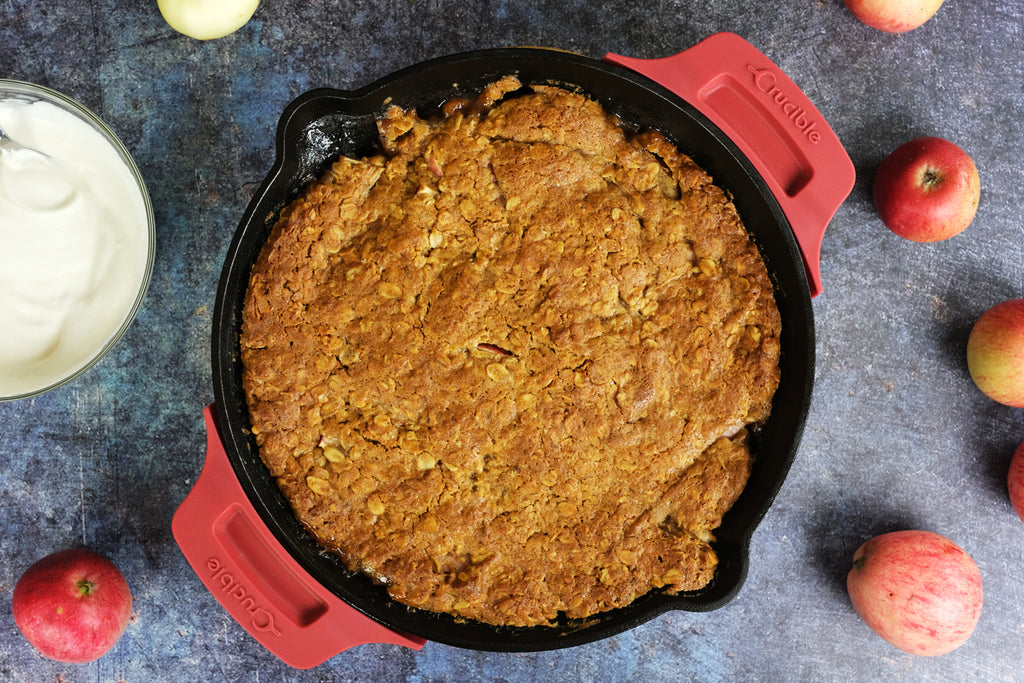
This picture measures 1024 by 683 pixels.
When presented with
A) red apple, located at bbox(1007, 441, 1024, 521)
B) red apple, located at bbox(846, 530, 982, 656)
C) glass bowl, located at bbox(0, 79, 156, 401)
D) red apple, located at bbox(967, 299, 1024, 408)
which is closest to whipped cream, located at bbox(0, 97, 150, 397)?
glass bowl, located at bbox(0, 79, 156, 401)

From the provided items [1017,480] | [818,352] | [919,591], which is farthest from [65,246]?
[1017,480]

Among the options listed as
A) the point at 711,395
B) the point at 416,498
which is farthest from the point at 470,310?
the point at 711,395

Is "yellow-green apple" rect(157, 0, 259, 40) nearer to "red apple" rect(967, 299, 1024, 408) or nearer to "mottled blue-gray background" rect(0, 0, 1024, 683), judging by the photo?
"mottled blue-gray background" rect(0, 0, 1024, 683)

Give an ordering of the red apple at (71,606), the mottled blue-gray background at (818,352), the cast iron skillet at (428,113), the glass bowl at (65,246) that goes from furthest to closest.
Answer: the mottled blue-gray background at (818,352), the red apple at (71,606), the glass bowl at (65,246), the cast iron skillet at (428,113)

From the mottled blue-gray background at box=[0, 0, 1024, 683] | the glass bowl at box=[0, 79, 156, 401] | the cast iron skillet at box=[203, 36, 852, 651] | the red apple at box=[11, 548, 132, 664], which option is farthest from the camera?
the mottled blue-gray background at box=[0, 0, 1024, 683]

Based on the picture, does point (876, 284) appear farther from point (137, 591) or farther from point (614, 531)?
point (137, 591)

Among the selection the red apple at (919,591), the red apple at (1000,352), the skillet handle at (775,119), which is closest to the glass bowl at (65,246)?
the skillet handle at (775,119)

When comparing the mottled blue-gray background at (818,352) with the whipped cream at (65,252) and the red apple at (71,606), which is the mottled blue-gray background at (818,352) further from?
the whipped cream at (65,252)
